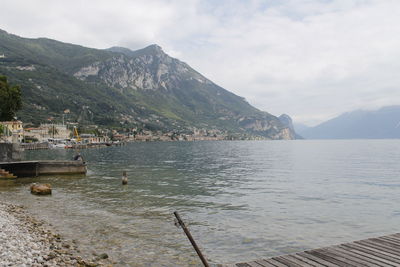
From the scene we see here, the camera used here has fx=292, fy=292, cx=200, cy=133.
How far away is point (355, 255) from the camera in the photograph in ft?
39.0

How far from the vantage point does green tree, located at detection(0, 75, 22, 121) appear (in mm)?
71688

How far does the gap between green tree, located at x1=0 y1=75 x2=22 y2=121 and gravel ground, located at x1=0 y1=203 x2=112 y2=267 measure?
63847 mm

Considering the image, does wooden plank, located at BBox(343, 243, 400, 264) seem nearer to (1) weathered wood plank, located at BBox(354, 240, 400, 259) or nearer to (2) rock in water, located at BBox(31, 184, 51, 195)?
(1) weathered wood plank, located at BBox(354, 240, 400, 259)

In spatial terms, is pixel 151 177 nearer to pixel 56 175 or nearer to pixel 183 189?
pixel 183 189

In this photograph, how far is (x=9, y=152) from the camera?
5119cm

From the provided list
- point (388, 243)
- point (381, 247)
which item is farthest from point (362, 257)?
point (388, 243)

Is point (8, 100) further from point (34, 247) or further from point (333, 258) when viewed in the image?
point (333, 258)

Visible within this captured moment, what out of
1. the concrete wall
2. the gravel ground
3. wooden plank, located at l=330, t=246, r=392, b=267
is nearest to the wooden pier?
wooden plank, located at l=330, t=246, r=392, b=267

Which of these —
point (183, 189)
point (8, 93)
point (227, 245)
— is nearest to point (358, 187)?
point (183, 189)

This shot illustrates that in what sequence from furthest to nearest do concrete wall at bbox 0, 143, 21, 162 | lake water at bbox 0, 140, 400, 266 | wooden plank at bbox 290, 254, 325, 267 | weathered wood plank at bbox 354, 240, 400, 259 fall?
concrete wall at bbox 0, 143, 21, 162 < lake water at bbox 0, 140, 400, 266 < weathered wood plank at bbox 354, 240, 400, 259 < wooden plank at bbox 290, 254, 325, 267

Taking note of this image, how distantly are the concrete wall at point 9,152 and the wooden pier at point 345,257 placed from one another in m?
52.5

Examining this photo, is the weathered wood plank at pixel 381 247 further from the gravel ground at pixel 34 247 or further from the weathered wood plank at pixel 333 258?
the gravel ground at pixel 34 247

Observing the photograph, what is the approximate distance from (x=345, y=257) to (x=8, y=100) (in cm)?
8244

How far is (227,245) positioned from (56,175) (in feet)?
140
